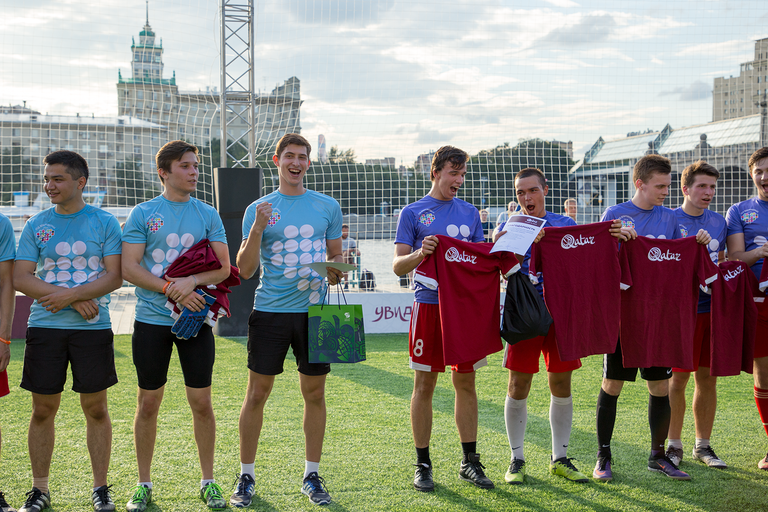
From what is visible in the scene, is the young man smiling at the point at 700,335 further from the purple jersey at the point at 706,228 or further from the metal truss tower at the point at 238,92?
the metal truss tower at the point at 238,92

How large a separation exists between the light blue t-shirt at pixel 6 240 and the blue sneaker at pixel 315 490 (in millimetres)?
1918

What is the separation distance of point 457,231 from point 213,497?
75.6 inches

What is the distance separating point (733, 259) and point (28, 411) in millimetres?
5441

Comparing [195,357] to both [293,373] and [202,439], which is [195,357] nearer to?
[202,439]

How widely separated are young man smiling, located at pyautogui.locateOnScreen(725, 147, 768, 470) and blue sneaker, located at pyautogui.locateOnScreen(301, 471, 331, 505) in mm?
2660

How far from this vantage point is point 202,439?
302 centimetres

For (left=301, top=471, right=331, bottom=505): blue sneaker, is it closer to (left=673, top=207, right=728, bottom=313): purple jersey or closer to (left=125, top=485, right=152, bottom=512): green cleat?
(left=125, top=485, right=152, bottom=512): green cleat

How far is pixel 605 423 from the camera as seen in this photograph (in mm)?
3480

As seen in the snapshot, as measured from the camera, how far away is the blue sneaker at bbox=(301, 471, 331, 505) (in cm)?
303

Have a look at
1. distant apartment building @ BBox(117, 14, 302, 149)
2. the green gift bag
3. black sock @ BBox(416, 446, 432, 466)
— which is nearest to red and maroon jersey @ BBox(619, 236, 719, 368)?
black sock @ BBox(416, 446, 432, 466)

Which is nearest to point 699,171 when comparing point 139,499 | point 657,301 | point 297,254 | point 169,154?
point 657,301

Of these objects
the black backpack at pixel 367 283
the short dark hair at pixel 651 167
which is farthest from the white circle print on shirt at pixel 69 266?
the black backpack at pixel 367 283

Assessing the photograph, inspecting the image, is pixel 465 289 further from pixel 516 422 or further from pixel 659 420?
pixel 659 420

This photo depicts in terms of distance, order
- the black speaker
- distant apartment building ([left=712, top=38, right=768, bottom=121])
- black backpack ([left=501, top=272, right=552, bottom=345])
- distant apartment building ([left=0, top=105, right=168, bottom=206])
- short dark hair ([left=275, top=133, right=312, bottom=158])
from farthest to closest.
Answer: distant apartment building ([left=712, top=38, right=768, bottom=121]) < distant apartment building ([left=0, top=105, right=168, bottom=206]) < the black speaker < short dark hair ([left=275, top=133, right=312, bottom=158]) < black backpack ([left=501, top=272, right=552, bottom=345])
